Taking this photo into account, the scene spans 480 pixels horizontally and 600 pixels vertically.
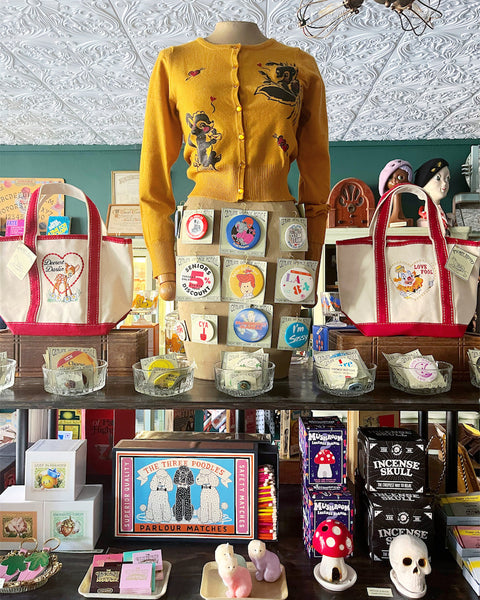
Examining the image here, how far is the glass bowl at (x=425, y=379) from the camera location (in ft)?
3.37

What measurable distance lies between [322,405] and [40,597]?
0.68 meters

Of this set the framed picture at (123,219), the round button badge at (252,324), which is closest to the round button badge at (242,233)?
the round button badge at (252,324)

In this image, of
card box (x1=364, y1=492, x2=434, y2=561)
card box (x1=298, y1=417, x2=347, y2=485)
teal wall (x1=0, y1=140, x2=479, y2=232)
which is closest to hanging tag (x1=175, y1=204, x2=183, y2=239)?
card box (x1=298, y1=417, x2=347, y2=485)

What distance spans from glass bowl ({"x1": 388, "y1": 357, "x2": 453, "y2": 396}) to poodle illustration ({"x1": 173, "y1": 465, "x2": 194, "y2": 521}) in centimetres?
54

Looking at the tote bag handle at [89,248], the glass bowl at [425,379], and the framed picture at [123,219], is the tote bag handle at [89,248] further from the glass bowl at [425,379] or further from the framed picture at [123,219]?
the framed picture at [123,219]

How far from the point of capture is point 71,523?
111cm

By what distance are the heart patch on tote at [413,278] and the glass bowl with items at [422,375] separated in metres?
0.16

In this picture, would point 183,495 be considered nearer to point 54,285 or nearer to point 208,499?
point 208,499

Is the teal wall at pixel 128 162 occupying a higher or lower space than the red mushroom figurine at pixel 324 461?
higher

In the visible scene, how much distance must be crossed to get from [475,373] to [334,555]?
0.50m

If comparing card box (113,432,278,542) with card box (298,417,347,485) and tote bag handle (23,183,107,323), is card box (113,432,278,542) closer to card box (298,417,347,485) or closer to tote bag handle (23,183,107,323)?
card box (298,417,347,485)

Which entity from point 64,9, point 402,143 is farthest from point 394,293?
point 402,143

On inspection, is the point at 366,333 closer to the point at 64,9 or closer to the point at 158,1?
the point at 158,1

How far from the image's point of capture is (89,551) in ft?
Result: 3.59
